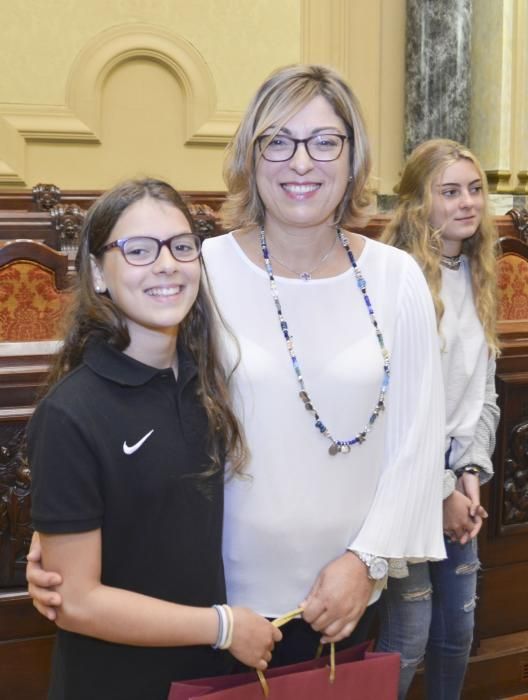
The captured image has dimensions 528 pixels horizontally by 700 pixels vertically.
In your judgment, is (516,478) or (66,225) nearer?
(516,478)

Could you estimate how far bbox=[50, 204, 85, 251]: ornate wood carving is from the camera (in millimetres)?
3891

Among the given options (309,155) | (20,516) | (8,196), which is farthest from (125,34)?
(309,155)

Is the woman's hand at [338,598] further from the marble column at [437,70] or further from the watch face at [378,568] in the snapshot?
the marble column at [437,70]

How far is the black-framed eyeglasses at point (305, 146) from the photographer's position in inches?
53.9

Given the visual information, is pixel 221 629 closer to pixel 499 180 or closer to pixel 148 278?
pixel 148 278

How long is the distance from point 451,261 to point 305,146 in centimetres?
75

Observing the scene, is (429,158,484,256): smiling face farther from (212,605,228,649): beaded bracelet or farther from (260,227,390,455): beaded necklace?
(212,605,228,649): beaded bracelet

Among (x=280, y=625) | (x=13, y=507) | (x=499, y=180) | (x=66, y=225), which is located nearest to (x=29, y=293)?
(x=13, y=507)

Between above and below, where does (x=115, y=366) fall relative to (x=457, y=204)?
below

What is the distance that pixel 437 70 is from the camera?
19.2 ft

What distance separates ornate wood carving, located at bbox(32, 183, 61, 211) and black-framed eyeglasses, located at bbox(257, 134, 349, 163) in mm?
3504

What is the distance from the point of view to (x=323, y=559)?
1.38 metres

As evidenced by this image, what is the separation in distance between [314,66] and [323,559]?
2.46 feet

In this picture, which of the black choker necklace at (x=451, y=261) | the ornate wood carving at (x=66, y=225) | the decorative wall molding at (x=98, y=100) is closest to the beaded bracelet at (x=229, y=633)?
the black choker necklace at (x=451, y=261)
